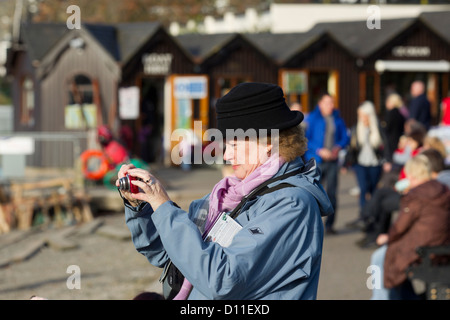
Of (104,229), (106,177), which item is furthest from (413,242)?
Result: (106,177)

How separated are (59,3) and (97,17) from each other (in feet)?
8.06

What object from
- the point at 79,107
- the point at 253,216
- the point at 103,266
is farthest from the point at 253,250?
the point at 79,107

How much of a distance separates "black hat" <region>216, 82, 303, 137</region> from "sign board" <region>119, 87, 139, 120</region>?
1643cm

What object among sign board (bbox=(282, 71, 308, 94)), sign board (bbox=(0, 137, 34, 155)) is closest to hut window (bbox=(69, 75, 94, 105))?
sign board (bbox=(0, 137, 34, 155))

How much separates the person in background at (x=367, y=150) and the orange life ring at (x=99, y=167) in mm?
5241

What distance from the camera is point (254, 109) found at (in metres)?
2.82

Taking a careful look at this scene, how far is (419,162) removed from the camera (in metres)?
6.51

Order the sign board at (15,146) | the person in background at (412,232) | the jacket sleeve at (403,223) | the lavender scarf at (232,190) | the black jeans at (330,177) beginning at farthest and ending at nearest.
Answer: the sign board at (15,146)
the black jeans at (330,177)
the jacket sleeve at (403,223)
the person in background at (412,232)
the lavender scarf at (232,190)

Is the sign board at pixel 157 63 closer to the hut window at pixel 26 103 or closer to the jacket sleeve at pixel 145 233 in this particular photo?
the hut window at pixel 26 103

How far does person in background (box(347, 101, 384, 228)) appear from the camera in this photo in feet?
33.5

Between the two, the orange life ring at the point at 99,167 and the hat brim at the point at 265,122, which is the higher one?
the hat brim at the point at 265,122

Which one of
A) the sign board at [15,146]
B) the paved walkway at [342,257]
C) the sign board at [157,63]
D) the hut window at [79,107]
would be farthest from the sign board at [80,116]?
the paved walkway at [342,257]

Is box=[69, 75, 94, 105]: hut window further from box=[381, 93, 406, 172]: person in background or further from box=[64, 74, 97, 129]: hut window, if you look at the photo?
box=[381, 93, 406, 172]: person in background

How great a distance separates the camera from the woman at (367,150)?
10211mm
